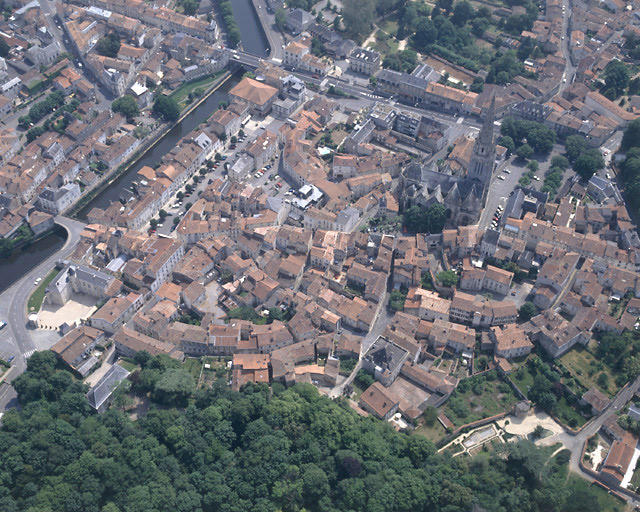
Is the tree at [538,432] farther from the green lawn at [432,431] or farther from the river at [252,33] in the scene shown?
the river at [252,33]

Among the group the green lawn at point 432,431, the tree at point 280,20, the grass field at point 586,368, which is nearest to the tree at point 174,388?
the green lawn at point 432,431

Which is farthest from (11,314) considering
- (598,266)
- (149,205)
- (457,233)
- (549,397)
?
(598,266)

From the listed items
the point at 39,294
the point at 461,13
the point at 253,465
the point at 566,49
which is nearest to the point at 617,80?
the point at 566,49

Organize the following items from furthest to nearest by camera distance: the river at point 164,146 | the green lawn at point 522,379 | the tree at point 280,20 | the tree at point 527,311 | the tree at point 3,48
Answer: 1. the tree at point 280,20
2. the tree at point 3,48
3. the river at point 164,146
4. the tree at point 527,311
5. the green lawn at point 522,379

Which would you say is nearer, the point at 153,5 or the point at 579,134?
the point at 579,134

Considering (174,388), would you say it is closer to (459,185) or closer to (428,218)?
(428,218)

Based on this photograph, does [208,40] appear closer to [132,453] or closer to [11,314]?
[11,314]
